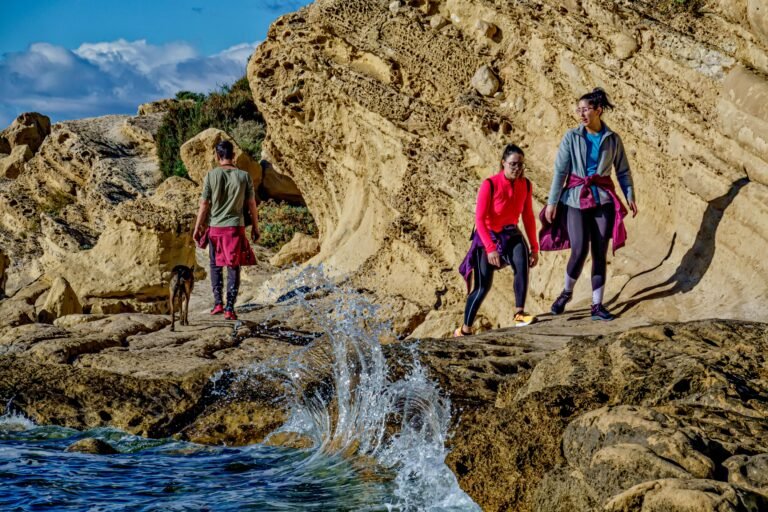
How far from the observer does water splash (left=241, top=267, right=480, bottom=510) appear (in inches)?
180

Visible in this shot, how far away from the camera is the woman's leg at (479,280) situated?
7.99 meters

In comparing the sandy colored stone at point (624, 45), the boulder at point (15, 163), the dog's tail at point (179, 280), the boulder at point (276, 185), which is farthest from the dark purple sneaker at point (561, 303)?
the boulder at point (15, 163)

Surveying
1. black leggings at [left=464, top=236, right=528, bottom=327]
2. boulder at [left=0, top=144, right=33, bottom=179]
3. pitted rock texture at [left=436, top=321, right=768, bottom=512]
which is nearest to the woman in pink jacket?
black leggings at [left=464, top=236, right=528, bottom=327]

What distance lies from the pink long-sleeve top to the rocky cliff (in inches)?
53.0

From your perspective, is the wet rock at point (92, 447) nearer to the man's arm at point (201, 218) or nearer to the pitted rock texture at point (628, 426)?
the pitted rock texture at point (628, 426)

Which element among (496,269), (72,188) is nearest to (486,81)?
(496,269)

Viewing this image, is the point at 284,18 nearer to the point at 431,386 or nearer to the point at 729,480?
the point at 431,386

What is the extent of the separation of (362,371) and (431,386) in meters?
0.54

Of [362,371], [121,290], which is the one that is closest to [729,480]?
[362,371]

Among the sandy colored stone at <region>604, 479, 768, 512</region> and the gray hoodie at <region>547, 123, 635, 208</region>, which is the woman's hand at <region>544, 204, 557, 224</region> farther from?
the sandy colored stone at <region>604, 479, 768, 512</region>

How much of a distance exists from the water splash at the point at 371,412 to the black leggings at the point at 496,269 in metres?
1.76

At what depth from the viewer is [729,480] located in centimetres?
314

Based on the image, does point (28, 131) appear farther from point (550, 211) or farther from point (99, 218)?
point (550, 211)

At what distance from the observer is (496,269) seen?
26.2 feet
